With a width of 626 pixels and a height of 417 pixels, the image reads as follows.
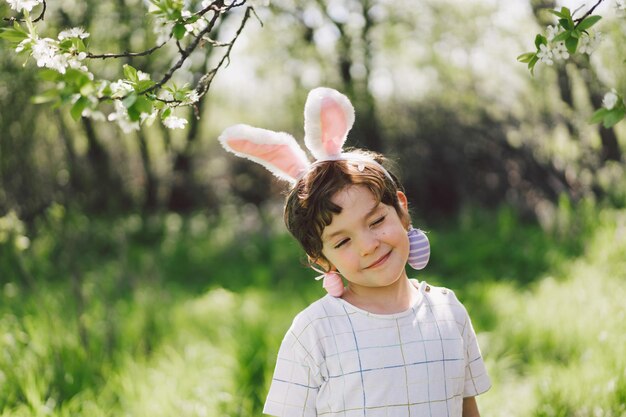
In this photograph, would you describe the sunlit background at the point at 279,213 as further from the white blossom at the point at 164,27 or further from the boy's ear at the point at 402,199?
the boy's ear at the point at 402,199

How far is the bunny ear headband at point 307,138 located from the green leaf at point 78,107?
1.93ft

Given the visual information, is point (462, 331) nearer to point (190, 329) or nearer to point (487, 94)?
point (190, 329)

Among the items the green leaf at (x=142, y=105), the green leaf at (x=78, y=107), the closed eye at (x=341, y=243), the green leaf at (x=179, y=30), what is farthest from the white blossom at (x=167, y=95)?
the closed eye at (x=341, y=243)

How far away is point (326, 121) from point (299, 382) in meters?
0.69

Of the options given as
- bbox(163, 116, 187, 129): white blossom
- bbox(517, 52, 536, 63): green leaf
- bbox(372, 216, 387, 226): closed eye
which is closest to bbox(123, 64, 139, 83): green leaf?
bbox(163, 116, 187, 129): white blossom

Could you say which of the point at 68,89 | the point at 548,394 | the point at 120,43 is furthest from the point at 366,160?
the point at 120,43

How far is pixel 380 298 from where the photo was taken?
5.74 ft

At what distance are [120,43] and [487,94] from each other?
4107 mm

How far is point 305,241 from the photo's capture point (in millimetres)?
1802

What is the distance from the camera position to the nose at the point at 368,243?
1.66 m

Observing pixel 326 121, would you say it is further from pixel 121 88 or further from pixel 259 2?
pixel 121 88

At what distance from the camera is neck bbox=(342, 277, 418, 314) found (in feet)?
5.69

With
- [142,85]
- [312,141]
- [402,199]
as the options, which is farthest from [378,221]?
[142,85]

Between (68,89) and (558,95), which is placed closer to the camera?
(68,89)
